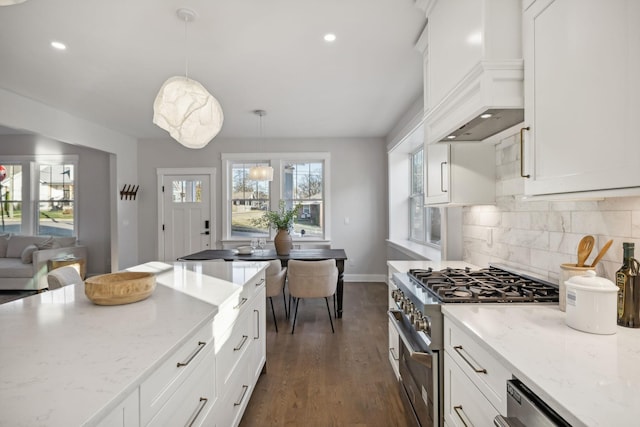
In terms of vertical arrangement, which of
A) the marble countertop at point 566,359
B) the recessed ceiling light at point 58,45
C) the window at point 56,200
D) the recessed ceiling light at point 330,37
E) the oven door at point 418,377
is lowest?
the oven door at point 418,377

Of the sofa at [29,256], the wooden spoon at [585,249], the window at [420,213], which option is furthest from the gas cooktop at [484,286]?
the sofa at [29,256]

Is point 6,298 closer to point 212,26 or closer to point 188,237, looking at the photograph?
point 188,237

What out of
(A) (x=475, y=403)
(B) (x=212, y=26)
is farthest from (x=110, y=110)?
A: (A) (x=475, y=403)

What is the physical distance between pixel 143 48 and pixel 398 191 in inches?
162

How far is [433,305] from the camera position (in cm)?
148

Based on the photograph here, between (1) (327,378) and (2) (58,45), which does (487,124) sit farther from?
(2) (58,45)

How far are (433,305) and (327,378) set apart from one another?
1.44 meters

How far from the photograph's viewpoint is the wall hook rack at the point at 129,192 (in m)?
5.83

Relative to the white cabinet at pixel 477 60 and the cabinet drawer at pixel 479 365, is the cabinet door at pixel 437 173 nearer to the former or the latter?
the white cabinet at pixel 477 60

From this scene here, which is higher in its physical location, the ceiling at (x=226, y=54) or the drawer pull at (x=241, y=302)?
the ceiling at (x=226, y=54)

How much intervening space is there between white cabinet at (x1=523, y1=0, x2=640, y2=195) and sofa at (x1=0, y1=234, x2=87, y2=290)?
6.56 m

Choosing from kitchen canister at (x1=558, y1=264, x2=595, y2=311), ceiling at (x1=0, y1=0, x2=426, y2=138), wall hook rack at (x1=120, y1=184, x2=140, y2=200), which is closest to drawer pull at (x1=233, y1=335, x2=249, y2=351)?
kitchen canister at (x1=558, y1=264, x2=595, y2=311)

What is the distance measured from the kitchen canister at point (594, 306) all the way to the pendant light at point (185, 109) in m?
2.16

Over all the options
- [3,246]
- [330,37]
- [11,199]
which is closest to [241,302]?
[330,37]
